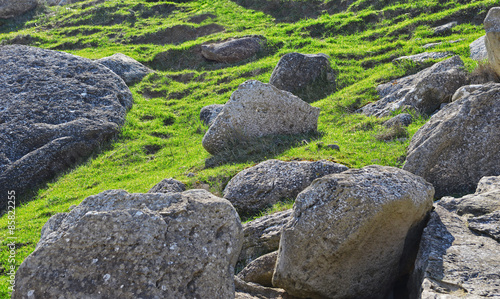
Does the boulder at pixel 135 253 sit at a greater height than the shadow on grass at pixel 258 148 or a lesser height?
greater

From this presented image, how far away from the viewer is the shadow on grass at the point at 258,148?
35.7ft

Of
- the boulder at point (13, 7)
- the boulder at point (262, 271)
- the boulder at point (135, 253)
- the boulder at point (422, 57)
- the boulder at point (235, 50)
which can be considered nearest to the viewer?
the boulder at point (135, 253)

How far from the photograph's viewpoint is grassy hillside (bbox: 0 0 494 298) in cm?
1080

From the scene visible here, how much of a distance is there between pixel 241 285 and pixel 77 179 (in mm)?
8497

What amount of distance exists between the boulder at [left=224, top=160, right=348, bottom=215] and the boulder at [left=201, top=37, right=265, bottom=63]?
39.5ft

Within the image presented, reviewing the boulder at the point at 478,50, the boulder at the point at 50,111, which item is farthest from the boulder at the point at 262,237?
the boulder at the point at 50,111

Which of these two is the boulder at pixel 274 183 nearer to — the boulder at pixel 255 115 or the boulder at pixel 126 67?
the boulder at pixel 255 115

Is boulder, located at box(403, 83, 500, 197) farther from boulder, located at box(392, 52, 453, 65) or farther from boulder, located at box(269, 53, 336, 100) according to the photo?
boulder, located at box(269, 53, 336, 100)

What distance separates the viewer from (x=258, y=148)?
11.1 metres

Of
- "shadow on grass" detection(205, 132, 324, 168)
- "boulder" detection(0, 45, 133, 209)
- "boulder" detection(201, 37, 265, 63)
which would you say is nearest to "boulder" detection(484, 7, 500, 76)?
"shadow on grass" detection(205, 132, 324, 168)

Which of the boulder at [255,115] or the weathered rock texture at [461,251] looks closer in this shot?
the weathered rock texture at [461,251]

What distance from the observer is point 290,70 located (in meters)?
15.4

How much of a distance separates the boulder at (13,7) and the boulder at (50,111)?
13.4 m

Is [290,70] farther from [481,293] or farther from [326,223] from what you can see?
[481,293]
